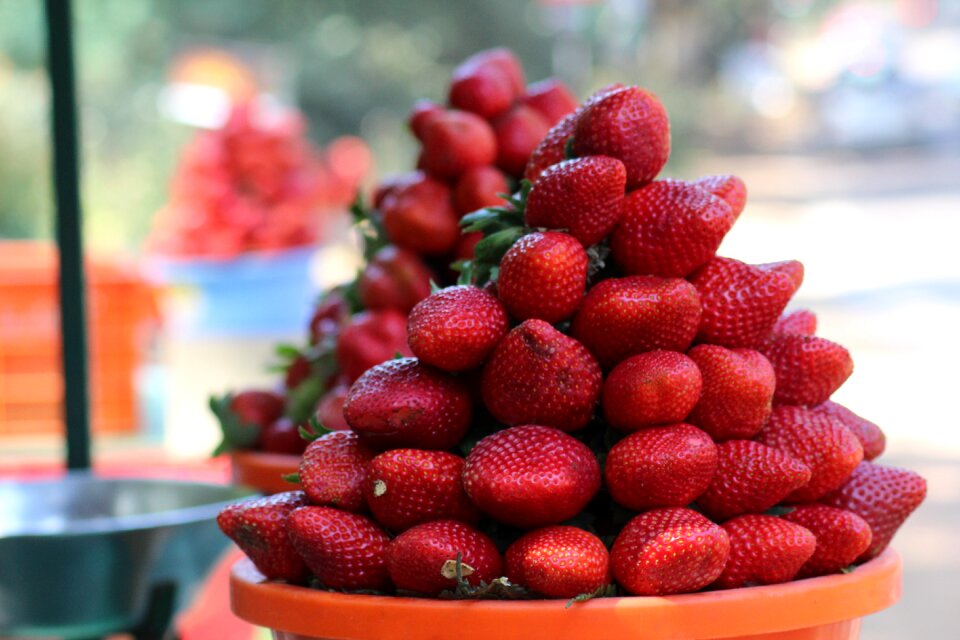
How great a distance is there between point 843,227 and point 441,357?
37.9ft

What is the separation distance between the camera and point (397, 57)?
9.79 meters

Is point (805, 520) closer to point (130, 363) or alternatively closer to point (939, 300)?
point (130, 363)

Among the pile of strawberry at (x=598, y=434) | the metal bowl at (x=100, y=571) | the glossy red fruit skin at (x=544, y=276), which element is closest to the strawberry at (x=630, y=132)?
the pile of strawberry at (x=598, y=434)

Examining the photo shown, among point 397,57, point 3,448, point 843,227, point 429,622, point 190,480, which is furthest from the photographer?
point 843,227

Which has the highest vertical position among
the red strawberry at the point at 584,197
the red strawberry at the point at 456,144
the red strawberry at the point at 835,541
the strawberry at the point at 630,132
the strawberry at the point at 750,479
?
the red strawberry at the point at 456,144

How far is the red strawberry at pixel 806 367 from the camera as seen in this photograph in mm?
1129

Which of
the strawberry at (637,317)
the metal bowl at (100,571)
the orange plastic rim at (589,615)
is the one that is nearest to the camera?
the orange plastic rim at (589,615)

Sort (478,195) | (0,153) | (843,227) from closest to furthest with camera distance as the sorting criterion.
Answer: (478,195)
(0,153)
(843,227)

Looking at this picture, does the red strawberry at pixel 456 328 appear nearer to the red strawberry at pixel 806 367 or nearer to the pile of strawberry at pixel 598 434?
the pile of strawberry at pixel 598 434

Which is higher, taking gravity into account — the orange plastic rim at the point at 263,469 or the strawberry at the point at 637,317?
the strawberry at the point at 637,317

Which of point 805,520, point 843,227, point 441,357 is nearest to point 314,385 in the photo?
point 441,357

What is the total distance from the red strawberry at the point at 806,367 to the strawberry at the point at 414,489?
321 millimetres

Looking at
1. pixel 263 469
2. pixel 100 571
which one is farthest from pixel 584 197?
pixel 100 571

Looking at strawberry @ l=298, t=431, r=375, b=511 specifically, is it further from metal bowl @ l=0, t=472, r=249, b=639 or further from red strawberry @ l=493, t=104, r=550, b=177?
red strawberry @ l=493, t=104, r=550, b=177
